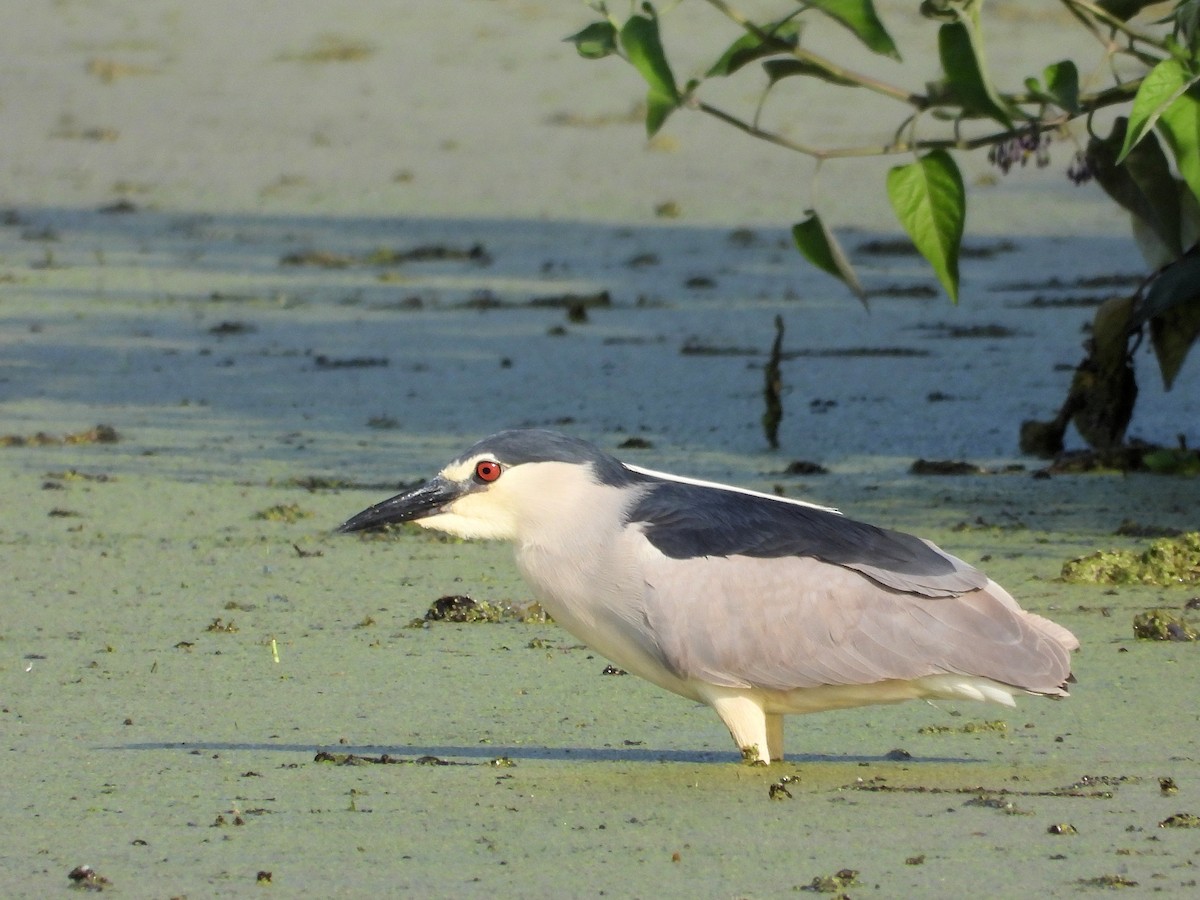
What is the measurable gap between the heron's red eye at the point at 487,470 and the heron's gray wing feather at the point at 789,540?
221mm

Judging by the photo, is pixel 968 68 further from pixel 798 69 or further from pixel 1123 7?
pixel 1123 7

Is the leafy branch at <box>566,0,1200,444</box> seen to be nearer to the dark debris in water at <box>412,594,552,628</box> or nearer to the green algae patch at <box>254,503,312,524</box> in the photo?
the dark debris in water at <box>412,594,552,628</box>

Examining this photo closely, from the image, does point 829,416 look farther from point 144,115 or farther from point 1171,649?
point 144,115

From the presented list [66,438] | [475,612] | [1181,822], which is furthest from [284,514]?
[1181,822]

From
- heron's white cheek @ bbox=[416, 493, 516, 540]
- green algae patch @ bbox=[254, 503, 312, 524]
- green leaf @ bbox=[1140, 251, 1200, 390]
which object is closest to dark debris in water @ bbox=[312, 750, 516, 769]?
heron's white cheek @ bbox=[416, 493, 516, 540]

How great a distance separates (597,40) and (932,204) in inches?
28.5

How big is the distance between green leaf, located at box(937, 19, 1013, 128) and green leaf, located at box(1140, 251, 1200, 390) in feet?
3.17

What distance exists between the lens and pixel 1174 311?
5059 mm

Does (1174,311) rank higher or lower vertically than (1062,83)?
lower

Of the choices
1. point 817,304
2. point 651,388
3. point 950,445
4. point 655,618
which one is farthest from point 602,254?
point 655,618

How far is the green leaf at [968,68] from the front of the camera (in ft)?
13.2

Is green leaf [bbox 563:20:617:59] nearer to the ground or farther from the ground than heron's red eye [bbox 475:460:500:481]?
farther from the ground

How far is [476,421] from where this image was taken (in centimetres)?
618

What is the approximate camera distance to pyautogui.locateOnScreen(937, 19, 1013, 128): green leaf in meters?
4.02
